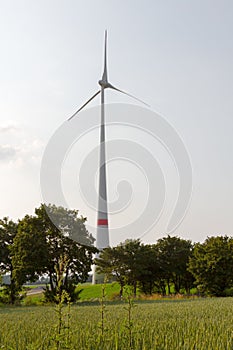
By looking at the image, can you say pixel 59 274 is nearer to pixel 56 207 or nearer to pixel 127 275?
pixel 56 207

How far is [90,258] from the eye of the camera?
46.7m

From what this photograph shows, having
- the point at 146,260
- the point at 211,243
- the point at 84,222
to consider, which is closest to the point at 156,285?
the point at 146,260

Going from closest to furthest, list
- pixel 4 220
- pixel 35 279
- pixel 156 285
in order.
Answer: pixel 35 279 < pixel 4 220 < pixel 156 285

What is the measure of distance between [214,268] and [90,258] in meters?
23.7

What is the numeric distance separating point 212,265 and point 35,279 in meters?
29.8

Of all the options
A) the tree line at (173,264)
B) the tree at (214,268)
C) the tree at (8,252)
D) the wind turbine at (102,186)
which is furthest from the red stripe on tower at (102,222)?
the tree at (8,252)

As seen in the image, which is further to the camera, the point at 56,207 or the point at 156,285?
the point at 156,285

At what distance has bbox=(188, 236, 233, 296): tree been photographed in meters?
61.4

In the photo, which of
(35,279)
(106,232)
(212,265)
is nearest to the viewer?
(35,279)

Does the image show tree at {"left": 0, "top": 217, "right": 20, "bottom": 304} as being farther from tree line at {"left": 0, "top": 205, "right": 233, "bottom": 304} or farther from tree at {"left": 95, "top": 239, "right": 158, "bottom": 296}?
tree at {"left": 95, "top": 239, "right": 158, "bottom": 296}

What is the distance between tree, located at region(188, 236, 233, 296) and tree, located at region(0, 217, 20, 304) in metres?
29.3

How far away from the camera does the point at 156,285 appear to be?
258 ft

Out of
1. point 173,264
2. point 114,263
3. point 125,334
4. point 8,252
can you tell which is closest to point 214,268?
point 173,264

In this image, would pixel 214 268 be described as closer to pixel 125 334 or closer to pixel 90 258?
pixel 90 258
